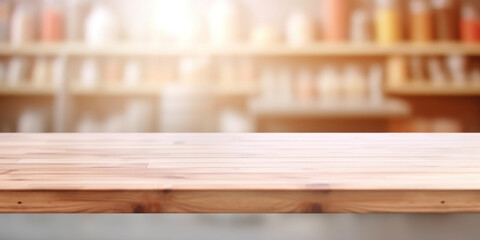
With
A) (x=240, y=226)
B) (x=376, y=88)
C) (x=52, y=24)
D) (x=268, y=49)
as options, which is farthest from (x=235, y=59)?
(x=240, y=226)

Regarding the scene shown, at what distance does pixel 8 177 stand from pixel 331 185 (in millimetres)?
255

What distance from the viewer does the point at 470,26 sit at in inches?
94.3

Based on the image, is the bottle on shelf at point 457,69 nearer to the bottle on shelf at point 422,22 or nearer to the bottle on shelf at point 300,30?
the bottle on shelf at point 422,22

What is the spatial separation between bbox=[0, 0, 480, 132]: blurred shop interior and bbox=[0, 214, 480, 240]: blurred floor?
1.79 meters

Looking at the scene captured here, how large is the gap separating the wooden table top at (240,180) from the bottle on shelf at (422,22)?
1981 millimetres

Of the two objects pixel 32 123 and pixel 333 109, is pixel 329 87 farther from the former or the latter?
pixel 32 123

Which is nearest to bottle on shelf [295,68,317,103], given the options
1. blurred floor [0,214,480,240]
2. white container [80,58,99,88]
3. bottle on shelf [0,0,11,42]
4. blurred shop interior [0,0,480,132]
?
blurred shop interior [0,0,480,132]

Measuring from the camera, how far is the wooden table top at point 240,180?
1.12 ft

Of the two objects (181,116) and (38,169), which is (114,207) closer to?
(38,169)

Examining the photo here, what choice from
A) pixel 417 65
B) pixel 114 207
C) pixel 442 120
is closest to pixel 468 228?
pixel 114 207

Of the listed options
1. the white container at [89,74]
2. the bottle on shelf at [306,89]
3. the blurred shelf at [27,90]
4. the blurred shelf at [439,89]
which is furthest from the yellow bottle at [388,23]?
the blurred shelf at [27,90]

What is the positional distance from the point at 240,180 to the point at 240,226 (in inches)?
2.8

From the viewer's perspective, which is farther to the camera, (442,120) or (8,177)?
(442,120)

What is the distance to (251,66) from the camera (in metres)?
2.38
